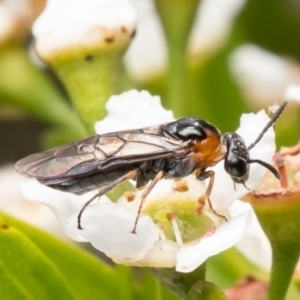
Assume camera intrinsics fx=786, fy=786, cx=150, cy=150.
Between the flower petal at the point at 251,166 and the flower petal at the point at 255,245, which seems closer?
the flower petal at the point at 251,166

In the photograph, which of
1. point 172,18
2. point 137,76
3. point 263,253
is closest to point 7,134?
point 137,76

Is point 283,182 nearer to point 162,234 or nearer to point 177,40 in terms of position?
point 162,234

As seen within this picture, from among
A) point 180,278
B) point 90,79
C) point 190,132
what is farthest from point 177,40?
point 180,278

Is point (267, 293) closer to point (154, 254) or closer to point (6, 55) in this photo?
point (154, 254)

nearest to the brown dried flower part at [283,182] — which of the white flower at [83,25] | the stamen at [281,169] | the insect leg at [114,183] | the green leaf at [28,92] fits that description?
the stamen at [281,169]

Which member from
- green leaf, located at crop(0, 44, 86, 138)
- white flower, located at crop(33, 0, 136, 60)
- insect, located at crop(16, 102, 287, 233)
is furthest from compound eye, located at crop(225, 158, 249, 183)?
green leaf, located at crop(0, 44, 86, 138)

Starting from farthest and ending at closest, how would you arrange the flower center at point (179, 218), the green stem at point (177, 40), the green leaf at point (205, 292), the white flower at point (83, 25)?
the green stem at point (177, 40) < the white flower at point (83, 25) < the flower center at point (179, 218) < the green leaf at point (205, 292)

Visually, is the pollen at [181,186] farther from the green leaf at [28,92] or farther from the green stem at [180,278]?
Answer: the green leaf at [28,92]

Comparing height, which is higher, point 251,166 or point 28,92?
point 251,166
